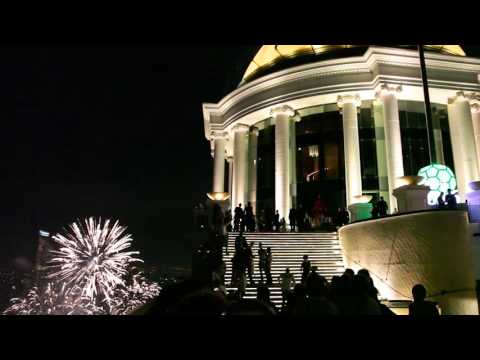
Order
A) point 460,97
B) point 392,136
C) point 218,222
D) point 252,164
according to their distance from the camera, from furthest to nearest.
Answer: point 252,164 → point 460,97 → point 392,136 → point 218,222

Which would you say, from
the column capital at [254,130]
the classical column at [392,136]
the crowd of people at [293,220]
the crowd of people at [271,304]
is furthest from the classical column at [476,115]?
the crowd of people at [271,304]

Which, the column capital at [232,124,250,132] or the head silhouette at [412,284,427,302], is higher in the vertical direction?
the column capital at [232,124,250,132]

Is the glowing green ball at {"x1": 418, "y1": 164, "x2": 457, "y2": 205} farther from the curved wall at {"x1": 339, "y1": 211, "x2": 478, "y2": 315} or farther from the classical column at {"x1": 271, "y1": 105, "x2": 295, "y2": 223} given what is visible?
the classical column at {"x1": 271, "y1": 105, "x2": 295, "y2": 223}

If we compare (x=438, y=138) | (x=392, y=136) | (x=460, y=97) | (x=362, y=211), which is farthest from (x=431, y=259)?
(x=438, y=138)

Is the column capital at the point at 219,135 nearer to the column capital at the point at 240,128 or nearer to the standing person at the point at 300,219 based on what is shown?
the column capital at the point at 240,128

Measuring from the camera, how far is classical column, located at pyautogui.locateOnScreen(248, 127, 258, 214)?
3428 cm

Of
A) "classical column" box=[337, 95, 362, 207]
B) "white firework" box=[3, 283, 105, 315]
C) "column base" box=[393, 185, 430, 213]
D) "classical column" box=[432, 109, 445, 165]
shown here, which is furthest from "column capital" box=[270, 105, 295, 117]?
"white firework" box=[3, 283, 105, 315]

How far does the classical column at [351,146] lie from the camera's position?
26.9 meters

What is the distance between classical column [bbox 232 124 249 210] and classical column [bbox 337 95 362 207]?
9084 millimetres

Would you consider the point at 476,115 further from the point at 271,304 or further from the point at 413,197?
the point at 271,304

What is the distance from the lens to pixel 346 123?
1108 inches

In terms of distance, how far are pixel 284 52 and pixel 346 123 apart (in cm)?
916

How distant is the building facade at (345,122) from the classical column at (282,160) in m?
0.08

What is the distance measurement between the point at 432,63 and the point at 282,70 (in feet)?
34.2
